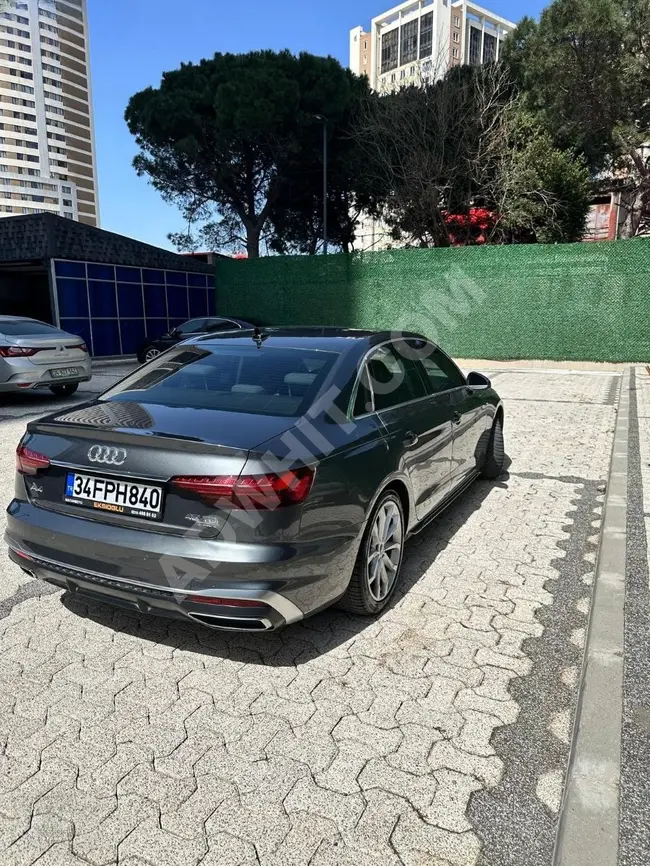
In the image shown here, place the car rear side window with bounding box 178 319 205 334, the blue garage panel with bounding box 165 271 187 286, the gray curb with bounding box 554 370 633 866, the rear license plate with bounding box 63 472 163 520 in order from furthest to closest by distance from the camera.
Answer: the blue garage panel with bounding box 165 271 187 286, the car rear side window with bounding box 178 319 205 334, the rear license plate with bounding box 63 472 163 520, the gray curb with bounding box 554 370 633 866

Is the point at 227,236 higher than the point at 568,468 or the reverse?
higher

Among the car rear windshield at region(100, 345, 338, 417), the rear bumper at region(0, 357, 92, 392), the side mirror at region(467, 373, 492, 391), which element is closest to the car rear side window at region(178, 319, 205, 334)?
the rear bumper at region(0, 357, 92, 392)

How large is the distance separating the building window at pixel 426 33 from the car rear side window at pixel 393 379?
127880 millimetres

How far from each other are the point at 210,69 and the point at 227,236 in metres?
7.59

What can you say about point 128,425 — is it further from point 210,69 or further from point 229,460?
point 210,69

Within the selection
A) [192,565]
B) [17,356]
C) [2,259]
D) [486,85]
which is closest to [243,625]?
[192,565]

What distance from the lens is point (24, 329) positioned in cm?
992

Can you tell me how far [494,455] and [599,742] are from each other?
3.55 meters

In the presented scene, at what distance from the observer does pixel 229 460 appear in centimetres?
249

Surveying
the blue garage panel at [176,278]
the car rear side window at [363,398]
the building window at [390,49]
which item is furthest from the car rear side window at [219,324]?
the building window at [390,49]

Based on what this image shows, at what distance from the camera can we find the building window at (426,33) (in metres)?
113

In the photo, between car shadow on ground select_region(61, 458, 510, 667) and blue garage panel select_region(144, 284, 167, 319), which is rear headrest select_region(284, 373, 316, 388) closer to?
car shadow on ground select_region(61, 458, 510, 667)

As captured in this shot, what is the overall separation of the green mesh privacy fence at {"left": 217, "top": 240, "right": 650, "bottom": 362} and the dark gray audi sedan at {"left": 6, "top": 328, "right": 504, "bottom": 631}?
13.7 metres

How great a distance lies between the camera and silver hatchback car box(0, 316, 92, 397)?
9.41 m
